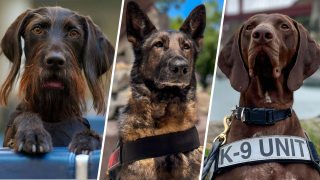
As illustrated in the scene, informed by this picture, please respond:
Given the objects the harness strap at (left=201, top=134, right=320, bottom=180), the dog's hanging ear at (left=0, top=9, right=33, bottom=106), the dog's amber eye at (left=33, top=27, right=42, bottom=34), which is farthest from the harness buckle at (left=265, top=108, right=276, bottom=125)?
the dog's hanging ear at (left=0, top=9, right=33, bottom=106)

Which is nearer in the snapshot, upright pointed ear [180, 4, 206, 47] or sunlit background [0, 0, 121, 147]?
upright pointed ear [180, 4, 206, 47]

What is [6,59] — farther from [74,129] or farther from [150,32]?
[150,32]

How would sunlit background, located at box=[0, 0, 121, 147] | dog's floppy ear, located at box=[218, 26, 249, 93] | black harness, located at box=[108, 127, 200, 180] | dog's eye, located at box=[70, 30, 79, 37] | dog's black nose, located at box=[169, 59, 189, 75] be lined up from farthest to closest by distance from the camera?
1. sunlit background, located at box=[0, 0, 121, 147]
2. dog's eye, located at box=[70, 30, 79, 37]
3. dog's floppy ear, located at box=[218, 26, 249, 93]
4. black harness, located at box=[108, 127, 200, 180]
5. dog's black nose, located at box=[169, 59, 189, 75]

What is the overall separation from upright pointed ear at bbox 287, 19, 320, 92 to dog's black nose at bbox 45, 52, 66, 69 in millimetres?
1459

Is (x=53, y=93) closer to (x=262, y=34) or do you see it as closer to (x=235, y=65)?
(x=235, y=65)

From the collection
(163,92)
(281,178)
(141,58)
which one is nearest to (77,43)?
(141,58)

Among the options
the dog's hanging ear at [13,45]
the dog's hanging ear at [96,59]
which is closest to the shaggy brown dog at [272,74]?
the dog's hanging ear at [96,59]

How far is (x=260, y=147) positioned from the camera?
187 cm

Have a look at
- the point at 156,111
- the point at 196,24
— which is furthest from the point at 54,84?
the point at 196,24

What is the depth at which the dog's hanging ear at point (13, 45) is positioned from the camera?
209 centimetres

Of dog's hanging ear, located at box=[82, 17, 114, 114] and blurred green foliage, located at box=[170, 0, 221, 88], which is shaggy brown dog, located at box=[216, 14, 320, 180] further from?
dog's hanging ear, located at box=[82, 17, 114, 114]

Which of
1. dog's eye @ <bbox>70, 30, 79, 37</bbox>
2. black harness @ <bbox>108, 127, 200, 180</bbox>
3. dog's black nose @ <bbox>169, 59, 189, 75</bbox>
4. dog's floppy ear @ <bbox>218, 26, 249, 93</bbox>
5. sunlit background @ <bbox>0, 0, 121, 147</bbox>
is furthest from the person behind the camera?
sunlit background @ <bbox>0, 0, 121, 147</bbox>

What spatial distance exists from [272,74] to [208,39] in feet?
2.59

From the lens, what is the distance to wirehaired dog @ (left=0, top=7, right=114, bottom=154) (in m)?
1.95
